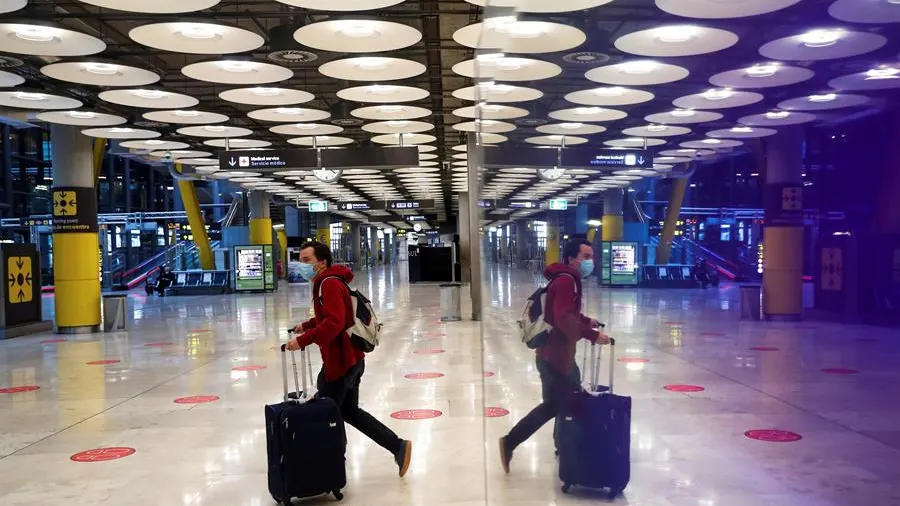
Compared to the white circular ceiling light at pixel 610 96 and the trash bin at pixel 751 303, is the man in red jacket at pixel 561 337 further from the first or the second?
the trash bin at pixel 751 303

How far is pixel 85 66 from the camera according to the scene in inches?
381

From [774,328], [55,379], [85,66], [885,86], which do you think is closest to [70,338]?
[55,379]

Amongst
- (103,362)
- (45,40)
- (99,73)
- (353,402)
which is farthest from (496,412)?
(99,73)

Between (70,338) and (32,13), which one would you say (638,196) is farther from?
(70,338)

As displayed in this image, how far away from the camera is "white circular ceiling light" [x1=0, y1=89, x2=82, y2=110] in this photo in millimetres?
11391

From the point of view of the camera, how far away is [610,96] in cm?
1140

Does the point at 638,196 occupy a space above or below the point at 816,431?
above

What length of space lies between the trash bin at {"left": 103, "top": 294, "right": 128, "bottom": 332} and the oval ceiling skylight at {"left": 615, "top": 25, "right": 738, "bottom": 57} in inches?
497

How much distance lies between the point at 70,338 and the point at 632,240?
1393cm

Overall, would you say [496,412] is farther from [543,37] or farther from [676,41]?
[676,41]

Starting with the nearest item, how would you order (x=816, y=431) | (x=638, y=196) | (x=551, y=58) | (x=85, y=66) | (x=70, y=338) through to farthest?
(x=816, y=431), (x=638, y=196), (x=551, y=58), (x=85, y=66), (x=70, y=338)

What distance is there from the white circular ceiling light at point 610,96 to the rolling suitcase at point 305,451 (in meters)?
8.21

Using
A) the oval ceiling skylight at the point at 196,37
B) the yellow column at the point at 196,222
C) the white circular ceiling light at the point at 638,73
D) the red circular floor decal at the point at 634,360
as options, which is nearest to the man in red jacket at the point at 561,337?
the red circular floor decal at the point at 634,360

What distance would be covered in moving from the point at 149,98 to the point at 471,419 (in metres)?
8.71
